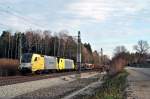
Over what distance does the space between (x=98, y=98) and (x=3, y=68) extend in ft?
147

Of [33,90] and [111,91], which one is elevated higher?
[111,91]

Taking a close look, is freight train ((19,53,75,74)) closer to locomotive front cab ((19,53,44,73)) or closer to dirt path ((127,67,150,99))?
locomotive front cab ((19,53,44,73))

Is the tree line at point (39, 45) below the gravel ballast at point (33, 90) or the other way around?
the other way around

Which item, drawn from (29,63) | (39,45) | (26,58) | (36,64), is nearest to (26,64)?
(29,63)

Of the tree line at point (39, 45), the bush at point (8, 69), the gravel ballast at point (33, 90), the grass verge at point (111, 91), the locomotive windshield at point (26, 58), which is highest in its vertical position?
the tree line at point (39, 45)

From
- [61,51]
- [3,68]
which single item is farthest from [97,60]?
[3,68]

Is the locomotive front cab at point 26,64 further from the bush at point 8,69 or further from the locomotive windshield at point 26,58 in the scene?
the bush at point 8,69

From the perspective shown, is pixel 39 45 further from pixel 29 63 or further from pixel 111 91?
pixel 111 91

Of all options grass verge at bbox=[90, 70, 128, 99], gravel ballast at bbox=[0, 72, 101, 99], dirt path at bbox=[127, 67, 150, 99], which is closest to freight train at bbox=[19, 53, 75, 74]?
dirt path at bbox=[127, 67, 150, 99]

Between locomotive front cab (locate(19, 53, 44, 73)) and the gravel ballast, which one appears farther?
locomotive front cab (locate(19, 53, 44, 73))

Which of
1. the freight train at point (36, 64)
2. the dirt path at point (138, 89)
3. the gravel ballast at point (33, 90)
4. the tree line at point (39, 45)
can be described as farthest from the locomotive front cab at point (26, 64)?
the tree line at point (39, 45)

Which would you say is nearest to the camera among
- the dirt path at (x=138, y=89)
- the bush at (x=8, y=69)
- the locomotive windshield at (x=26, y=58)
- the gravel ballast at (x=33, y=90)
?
the dirt path at (x=138, y=89)

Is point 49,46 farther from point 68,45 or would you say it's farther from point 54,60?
point 54,60

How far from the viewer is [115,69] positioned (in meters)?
80.7
